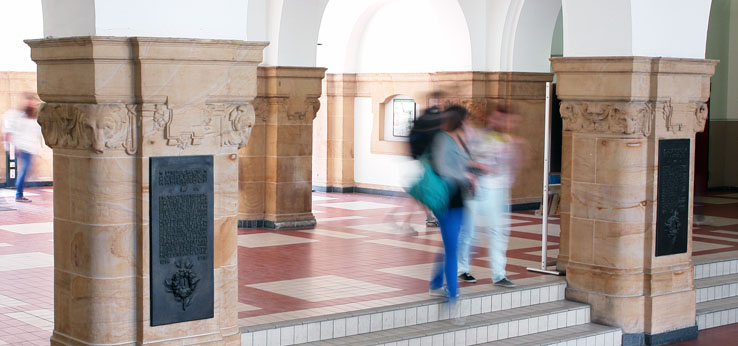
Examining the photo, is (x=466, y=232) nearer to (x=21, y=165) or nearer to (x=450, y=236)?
(x=450, y=236)

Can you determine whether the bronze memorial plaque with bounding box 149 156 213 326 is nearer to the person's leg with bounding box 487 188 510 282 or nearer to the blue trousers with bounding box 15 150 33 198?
the person's leg with bounding box 487 188 510 282

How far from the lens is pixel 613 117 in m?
8.59

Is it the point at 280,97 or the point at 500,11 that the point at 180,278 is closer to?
the point at 280,97

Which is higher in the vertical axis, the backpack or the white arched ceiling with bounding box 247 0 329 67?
→ the white arched ceiling with bounding box 247 0 329 67

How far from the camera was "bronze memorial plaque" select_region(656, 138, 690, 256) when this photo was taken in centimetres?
883

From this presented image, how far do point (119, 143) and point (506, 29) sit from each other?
10.2 meters

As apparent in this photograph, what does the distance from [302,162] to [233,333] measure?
693cm

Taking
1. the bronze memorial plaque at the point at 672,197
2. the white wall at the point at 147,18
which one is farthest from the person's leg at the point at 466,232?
the white wall at the point at 147,18

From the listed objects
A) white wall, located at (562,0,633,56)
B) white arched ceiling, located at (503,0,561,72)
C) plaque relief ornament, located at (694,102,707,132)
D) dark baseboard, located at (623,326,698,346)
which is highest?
white arched ceiling, located at (503,0,561,72)

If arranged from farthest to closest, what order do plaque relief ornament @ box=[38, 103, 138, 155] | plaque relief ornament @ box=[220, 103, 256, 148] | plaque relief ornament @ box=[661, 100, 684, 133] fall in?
plaque relief ornament @ box=[661, 100, 684, 133]
plaque relief ornament @ box=[220, 103, 256, 148]
plaque relief ornament @ box=[38, 103, 138, 155]

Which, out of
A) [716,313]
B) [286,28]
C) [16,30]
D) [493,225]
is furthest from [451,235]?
[16,30]

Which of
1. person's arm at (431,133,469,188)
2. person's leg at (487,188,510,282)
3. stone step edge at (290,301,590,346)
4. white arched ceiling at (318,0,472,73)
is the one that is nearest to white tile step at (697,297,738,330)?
stone step edge at (290,301,590,346)

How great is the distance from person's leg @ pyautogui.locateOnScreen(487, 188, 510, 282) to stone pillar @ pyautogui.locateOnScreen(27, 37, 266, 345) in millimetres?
2914

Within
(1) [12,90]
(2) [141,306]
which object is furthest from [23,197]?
(2) [141,306]
